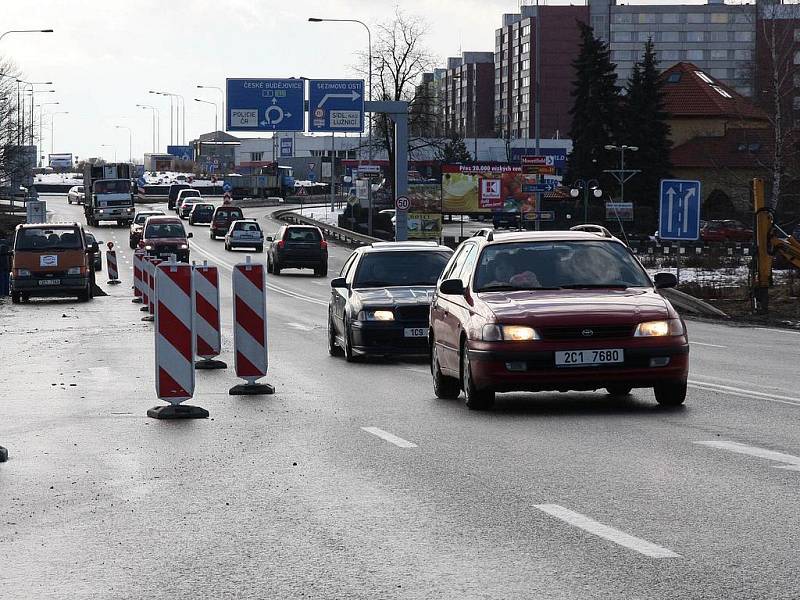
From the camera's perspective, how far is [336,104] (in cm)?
6019

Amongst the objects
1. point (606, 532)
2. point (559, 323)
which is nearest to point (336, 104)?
point (559, 323)

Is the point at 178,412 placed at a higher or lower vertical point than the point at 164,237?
higher

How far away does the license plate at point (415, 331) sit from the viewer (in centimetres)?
2019

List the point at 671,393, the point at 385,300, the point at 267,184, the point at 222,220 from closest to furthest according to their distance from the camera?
1. the point at 671,393
2. the point at 385,300
3. the point at 222,220
4. the point at 267,184

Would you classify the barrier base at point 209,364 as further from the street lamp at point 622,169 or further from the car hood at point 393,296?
the street lamp at point 622,169

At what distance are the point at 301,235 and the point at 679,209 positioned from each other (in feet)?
72.5

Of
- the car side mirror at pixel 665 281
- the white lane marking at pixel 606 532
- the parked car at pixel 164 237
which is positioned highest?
the car side mirror at pixel 665 281

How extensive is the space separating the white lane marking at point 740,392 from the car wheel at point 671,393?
107 cm

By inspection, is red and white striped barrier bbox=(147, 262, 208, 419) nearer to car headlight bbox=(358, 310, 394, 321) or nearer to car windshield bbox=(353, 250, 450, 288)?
car headlight bbox=(358, 310, 394, 321)

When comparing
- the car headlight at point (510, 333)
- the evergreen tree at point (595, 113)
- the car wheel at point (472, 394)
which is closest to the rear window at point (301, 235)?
the car wheel at point (472, 394)

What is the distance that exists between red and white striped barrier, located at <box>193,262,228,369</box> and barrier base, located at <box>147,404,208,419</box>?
14.8 feet

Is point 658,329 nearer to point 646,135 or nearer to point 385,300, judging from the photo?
point 385,300

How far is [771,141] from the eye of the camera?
7838cm

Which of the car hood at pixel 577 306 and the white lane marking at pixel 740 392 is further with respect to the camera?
the white lane marking at pixel 740 392
